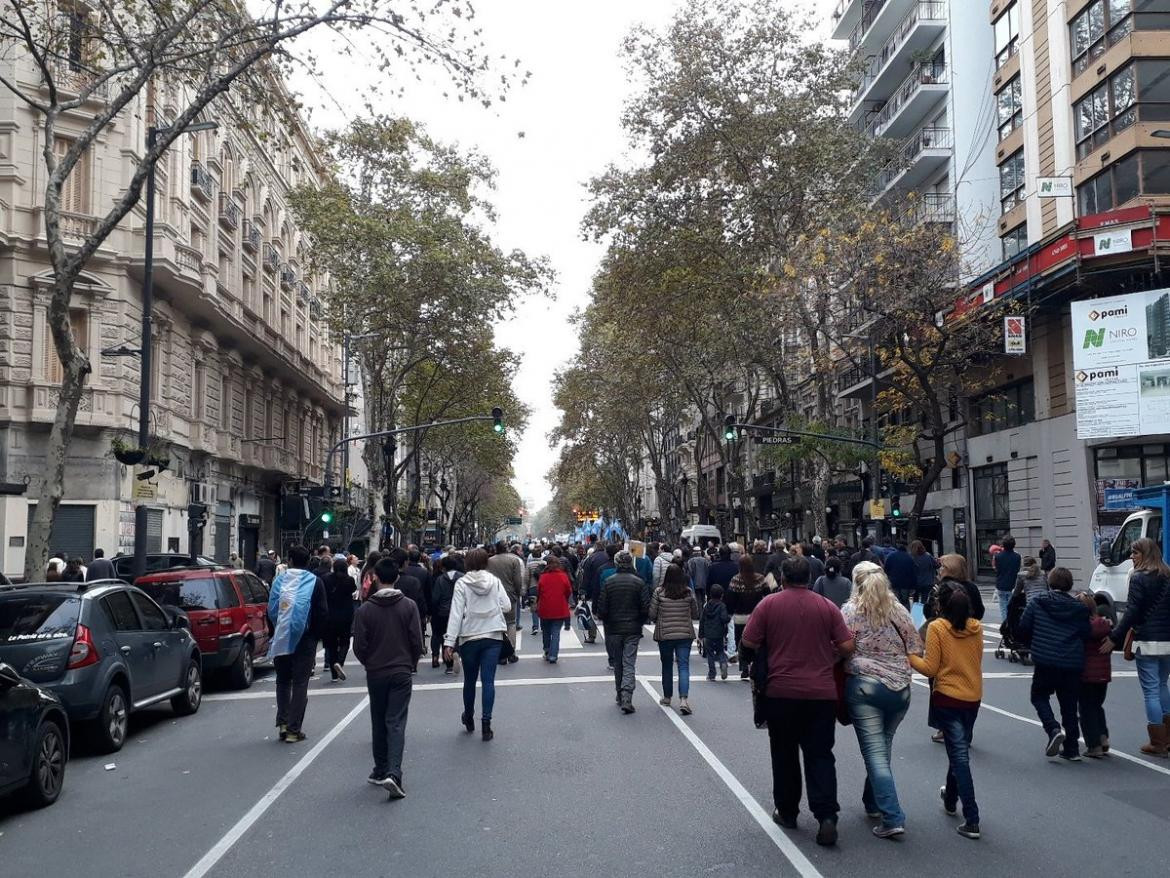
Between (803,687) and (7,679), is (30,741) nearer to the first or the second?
(7,679)

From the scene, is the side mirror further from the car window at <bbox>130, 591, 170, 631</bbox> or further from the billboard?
the billboard

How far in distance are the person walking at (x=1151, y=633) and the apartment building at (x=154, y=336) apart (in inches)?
476

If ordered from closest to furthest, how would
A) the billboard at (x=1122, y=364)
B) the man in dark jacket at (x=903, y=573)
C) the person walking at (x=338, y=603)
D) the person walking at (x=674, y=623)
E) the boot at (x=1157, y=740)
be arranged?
the boot at (x=1157, y=740) → the person walking at (x=674, y=623) → the person walking at (x=338, y=603) → the man in dark jacket at (x=903, y=573) → the billboard at (x=1122, y=364)

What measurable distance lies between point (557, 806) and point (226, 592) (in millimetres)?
8108

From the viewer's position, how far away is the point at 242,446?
3675 centimetres

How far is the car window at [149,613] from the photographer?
37.0 feet

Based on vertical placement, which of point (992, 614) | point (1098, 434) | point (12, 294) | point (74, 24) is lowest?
point (992, 614)

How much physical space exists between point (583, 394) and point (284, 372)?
1684 cm

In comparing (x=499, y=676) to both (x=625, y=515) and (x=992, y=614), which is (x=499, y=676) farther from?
(x=625, y=515)

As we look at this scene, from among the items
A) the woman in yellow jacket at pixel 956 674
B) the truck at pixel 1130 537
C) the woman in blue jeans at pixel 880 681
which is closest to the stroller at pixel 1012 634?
the truck at pixel 1130 537

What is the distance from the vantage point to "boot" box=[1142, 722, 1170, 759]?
360 inches

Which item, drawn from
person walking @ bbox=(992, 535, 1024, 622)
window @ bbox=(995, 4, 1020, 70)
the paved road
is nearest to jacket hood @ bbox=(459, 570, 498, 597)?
the paved road

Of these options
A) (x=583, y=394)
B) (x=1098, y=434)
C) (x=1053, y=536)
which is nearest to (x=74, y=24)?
(x=1098, y=434)

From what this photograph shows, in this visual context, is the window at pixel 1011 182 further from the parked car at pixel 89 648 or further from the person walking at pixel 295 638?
the parked car at pixel 89 648
